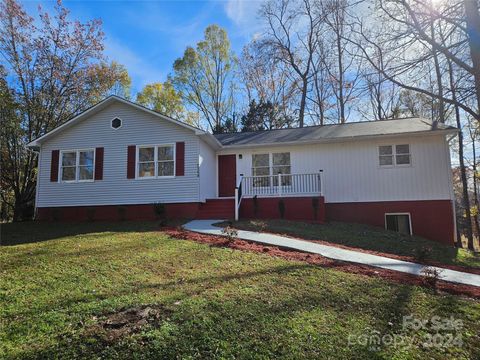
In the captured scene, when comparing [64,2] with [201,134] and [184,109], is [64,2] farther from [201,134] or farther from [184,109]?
[201,134]

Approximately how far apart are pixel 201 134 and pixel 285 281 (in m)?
8.71

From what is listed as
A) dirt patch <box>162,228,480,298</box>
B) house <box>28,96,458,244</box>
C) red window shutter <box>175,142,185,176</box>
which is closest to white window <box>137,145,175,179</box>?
house <box>28,96,458,244</box>

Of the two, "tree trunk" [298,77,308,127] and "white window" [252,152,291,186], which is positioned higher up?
"tree trunk" [298,77,308,127]

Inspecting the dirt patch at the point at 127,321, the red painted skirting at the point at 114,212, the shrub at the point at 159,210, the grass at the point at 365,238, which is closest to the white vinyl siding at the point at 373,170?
the grass at the point at 365,238

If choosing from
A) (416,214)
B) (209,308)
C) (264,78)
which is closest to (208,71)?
(264,78)

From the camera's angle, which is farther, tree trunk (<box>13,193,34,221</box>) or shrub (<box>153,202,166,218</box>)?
tree trunk (<box>13,193,34,221</box>)

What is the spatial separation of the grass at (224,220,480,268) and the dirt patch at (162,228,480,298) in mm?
2106

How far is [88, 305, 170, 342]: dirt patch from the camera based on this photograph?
12.6ft

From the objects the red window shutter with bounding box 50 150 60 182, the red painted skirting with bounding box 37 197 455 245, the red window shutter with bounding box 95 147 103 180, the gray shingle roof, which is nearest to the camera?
the red painted skirting with bounding box 37 197 455 245

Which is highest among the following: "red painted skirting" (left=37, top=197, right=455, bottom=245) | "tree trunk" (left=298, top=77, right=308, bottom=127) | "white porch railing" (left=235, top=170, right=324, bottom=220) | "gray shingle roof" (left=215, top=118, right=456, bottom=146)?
"tree trunk" (left=298, top=77, right=308, bottom=127)

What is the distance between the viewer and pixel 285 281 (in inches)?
223

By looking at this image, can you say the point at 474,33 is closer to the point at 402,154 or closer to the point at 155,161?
the point at 402,154

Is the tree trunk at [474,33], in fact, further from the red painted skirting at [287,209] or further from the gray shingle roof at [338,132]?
the red painted skirting at [287,209]

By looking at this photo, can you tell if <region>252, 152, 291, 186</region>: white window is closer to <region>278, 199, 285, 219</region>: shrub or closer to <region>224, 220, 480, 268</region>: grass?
<region>278, 199, 285, 219</region>: shrub
